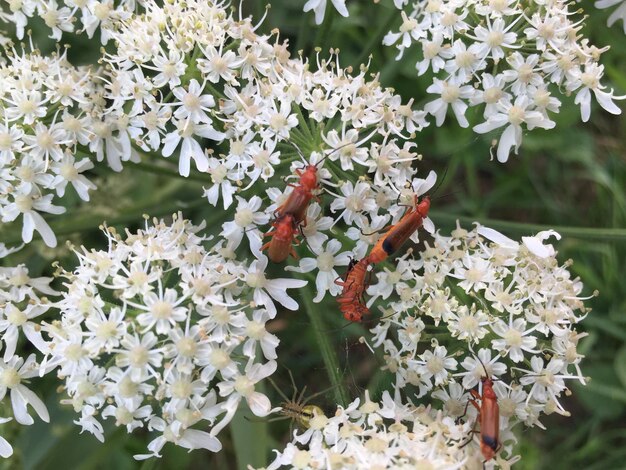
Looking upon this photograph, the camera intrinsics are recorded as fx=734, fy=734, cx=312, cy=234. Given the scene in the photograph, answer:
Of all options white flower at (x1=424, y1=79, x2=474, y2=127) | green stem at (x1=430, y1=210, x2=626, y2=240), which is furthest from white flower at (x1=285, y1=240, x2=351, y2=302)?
white flower at (x1=424, y1=79, x2=474, y2=127)

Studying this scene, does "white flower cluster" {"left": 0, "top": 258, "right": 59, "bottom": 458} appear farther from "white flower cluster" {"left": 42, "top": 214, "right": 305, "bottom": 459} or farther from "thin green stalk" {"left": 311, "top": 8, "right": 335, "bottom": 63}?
"thin green stalk" {"left": 311, "top": 8, "right": 335, "bottom": 63}

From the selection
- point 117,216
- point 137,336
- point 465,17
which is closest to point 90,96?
point 117,216

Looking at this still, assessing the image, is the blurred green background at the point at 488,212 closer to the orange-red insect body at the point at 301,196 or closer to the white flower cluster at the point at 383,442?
the white flower cluster at the point at 383,442

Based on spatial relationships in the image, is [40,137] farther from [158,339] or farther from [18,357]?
[158,339]

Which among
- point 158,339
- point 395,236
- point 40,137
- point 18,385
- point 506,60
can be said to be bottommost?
point 18,385

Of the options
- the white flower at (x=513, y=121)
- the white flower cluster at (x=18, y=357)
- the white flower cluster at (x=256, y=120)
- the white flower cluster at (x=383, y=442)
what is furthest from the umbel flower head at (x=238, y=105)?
the white flower cluster at (x=383, y=442)

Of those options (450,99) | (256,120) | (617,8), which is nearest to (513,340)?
(450,99)
